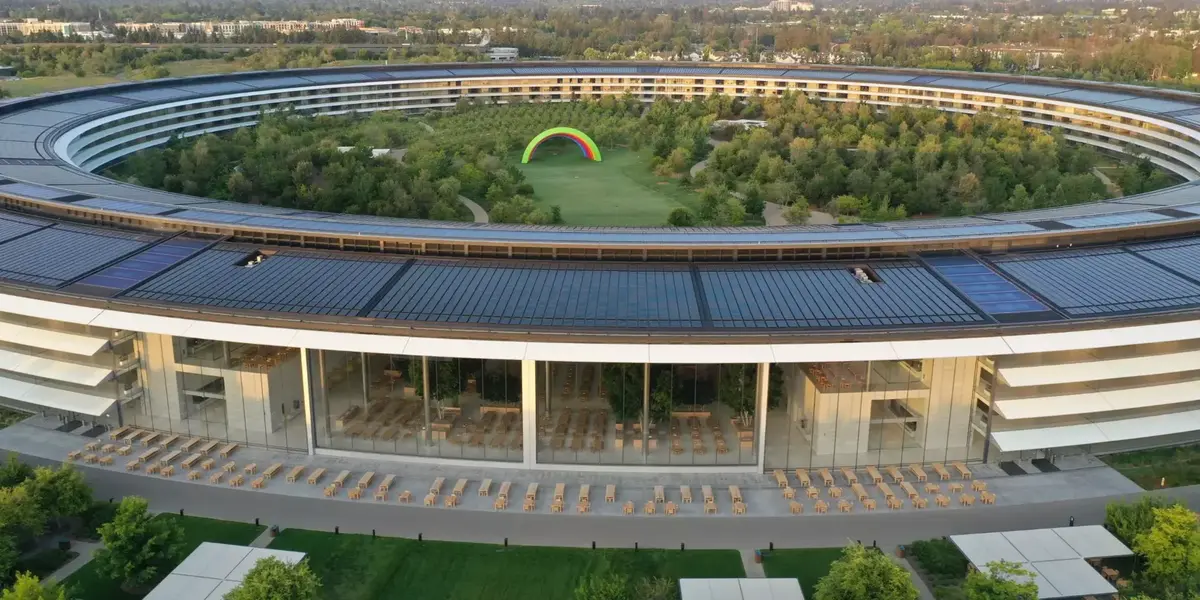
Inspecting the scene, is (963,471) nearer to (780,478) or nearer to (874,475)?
(874,475)

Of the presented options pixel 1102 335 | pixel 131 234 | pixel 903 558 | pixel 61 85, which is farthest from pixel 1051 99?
pixel 61 85

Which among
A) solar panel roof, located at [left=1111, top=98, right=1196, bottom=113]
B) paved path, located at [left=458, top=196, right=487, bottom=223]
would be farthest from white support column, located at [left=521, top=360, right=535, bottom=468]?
solar panel roof, located at [left=1111, top=98, right=1196, bottom=113]

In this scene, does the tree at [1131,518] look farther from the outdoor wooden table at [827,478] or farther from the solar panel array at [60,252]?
the solar panel array at [60,252]

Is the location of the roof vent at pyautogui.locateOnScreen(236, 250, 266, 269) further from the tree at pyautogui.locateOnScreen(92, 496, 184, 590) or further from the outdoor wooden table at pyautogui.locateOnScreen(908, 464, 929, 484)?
the outdoor wooden table at pyautogui.locateOnScreen(908, 464, 929, 484)

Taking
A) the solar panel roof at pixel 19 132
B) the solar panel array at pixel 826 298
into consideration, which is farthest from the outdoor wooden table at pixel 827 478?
the solar panel roof at pixel 19 132

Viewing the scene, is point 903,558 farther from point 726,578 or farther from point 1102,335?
point 1102,335
